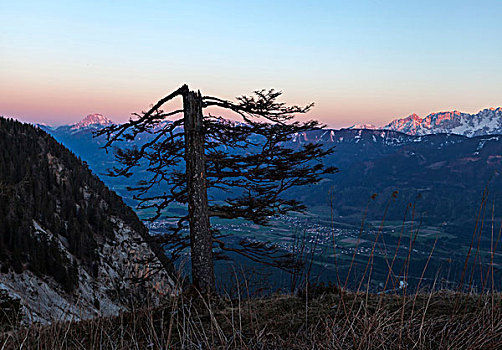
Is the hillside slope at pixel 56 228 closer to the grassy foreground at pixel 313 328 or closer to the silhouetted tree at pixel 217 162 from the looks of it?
the silhouetted tree at pixel 217 162

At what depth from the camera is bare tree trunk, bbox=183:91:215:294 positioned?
7.19 m

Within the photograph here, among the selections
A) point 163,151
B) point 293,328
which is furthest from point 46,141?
point 293,328

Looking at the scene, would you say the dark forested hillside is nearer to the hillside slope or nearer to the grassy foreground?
the hillside slope

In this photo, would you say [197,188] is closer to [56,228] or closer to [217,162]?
[217,162]

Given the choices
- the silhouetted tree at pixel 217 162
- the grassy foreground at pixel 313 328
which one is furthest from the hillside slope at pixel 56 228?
the grassy foreground at pixel 313 328

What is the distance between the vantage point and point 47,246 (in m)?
29.8

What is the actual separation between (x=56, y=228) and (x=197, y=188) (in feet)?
123

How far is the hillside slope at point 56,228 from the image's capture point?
993 inches

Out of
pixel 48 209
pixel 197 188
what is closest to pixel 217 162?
pixel 197 188

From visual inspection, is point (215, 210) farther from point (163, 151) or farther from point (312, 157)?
point (312, 157)

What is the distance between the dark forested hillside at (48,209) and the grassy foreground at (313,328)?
13669mm

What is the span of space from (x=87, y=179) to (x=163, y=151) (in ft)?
167

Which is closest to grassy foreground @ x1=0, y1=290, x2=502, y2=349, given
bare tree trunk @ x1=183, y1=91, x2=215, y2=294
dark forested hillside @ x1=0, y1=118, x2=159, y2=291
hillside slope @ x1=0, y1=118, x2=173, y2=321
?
bare tree trunk @ x1=183, y1=91, x2=215, y2=294

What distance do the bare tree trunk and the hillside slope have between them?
9.87m
